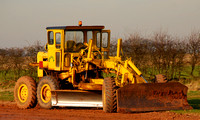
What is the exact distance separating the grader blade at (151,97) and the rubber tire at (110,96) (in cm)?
18

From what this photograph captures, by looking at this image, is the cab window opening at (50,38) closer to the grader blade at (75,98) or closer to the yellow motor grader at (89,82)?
the yellow motor grader at (89,82)

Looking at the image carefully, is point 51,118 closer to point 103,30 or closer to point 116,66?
point 116,66

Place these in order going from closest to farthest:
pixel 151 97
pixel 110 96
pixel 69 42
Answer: pixel 110 96 < pixel 151 97 < pixel 69 42

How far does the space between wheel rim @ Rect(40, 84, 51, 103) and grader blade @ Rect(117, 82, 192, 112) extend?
3651mm

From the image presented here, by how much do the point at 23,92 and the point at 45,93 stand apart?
56.8 inches

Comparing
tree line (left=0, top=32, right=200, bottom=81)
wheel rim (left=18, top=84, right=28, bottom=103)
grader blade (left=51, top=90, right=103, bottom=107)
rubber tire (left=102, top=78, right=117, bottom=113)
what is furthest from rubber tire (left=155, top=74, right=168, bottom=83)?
tree line (left=0, top=32, right=200, bottom=81)

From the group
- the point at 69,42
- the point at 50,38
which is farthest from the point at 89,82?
the point at 50,38

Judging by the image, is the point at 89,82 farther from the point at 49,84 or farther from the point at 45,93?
the point at 45,93

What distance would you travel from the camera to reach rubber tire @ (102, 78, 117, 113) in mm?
10875

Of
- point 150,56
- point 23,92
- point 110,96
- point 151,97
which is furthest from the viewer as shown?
point 150,56

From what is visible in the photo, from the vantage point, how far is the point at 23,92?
575 inches

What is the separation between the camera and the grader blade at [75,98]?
1255cm

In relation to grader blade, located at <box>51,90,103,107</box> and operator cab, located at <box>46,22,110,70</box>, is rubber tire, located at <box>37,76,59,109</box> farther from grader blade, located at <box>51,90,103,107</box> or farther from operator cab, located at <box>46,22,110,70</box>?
operator cab, located at <box>46,22,110,70</box>

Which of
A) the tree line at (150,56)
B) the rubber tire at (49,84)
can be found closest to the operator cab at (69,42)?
the rubber tire at (49,84)
